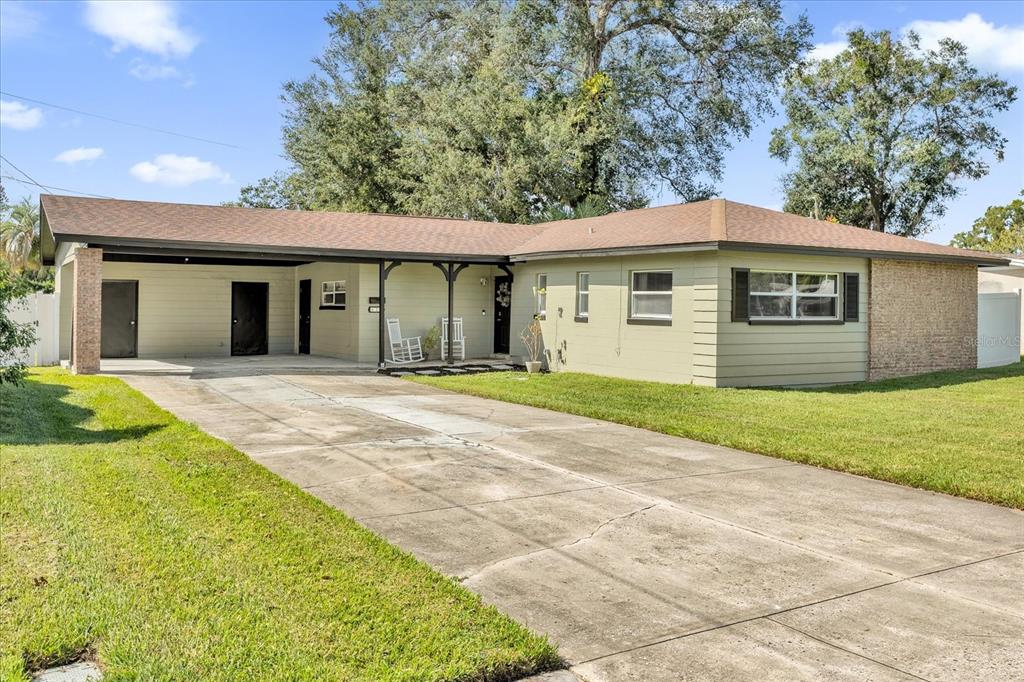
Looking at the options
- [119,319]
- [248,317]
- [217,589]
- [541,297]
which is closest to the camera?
[217,589]

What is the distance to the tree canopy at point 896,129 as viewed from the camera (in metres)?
30.9

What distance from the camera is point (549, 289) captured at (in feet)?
58.1

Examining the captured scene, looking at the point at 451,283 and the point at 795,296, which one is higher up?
the point at 451,283

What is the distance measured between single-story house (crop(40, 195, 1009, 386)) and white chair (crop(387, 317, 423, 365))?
0.81 ft

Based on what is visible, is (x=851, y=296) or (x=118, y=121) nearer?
(x=851, y=296)

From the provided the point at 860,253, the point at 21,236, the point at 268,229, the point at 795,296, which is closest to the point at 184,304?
the point at 268,229

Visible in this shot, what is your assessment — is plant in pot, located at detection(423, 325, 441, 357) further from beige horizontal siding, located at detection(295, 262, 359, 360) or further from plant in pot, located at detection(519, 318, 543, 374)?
plant in pot, located at detection(519, 318, 543, 374)

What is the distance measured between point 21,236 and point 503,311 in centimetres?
3400

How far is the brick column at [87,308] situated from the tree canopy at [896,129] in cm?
2769

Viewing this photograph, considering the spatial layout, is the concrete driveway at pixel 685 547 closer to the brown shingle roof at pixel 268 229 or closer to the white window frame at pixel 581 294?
the brown shingle roof at pixel 268 229

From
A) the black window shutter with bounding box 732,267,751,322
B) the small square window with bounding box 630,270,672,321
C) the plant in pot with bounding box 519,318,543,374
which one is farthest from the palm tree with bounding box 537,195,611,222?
the black window shutter with bounding box 732,267,751,322

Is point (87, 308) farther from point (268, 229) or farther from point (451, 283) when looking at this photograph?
point (451, 283)

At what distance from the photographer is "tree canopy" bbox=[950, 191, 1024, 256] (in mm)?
40875

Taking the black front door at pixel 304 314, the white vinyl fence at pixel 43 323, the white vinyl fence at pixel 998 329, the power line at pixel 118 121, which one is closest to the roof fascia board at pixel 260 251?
the white vinyl fence at pixel 43 323
